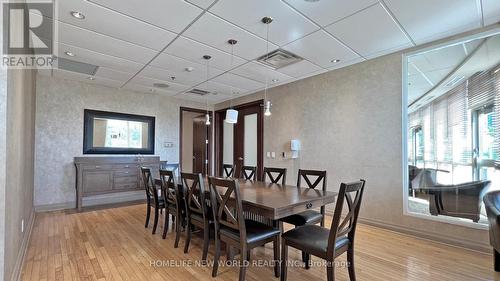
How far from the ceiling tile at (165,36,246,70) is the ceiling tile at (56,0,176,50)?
0.49ft

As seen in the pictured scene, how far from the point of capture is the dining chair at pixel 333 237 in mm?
1789

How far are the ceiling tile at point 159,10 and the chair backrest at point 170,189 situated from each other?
5.83 ft

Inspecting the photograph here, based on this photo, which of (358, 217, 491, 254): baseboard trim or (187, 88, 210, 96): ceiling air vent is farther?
(187, 88, 210, 96): ceiling air vent

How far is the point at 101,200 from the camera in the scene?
5152 millimetres

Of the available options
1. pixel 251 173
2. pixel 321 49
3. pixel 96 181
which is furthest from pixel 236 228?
pixel 96 181

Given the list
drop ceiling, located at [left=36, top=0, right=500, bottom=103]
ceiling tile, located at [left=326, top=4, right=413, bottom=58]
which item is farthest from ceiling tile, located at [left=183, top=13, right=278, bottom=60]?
ceiling tile, located at [left=326, top=4, right=413, bottom=58]

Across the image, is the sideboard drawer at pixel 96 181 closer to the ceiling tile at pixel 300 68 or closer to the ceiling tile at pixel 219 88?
the ceiling tile at pixel 219 88

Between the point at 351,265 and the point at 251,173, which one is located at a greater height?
the point at 251,173

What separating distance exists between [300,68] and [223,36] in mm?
1684

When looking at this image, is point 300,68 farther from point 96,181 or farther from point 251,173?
point 96,181

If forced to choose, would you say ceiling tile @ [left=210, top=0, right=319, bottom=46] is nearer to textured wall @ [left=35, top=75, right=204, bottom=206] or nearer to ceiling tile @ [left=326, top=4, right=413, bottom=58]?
ceiling tile @ [left=326, top=4, right=413, bottom=58]

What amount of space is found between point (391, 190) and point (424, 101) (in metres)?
1.39

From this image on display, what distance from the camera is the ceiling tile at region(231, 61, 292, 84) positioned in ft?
13.1

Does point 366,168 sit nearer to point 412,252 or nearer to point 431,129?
point 431,129
